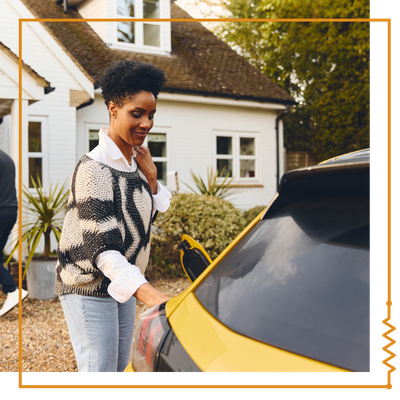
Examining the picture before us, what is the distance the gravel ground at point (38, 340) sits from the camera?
3519 millimetres

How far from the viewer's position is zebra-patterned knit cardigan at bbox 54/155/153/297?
4.69 ft

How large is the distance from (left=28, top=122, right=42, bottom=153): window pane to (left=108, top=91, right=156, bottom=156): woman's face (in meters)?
7.03

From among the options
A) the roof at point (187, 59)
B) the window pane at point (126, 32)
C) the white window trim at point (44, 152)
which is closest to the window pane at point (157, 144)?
the roof at point (187, 59)

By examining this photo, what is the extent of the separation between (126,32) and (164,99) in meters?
1.75

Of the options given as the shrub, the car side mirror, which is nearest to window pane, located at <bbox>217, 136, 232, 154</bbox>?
the shrub

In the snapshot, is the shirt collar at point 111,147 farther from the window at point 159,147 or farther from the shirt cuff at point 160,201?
the window at point 159,147

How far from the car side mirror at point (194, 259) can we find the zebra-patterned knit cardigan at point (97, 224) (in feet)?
0.60

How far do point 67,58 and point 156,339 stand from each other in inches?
296

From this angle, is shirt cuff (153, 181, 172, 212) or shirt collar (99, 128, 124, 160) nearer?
shirt collar (99, 128, 124, 160)

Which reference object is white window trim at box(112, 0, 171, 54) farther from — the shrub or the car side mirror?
the car side mirror

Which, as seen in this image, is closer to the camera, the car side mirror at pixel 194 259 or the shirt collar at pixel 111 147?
the shirt collar at pixel 111 147

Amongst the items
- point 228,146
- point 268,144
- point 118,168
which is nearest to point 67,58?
point 228,146

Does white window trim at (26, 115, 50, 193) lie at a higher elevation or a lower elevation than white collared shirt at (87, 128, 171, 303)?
higher

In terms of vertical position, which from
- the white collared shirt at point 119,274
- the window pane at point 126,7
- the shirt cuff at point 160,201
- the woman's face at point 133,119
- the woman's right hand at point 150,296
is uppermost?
the window pane at point 126,7
